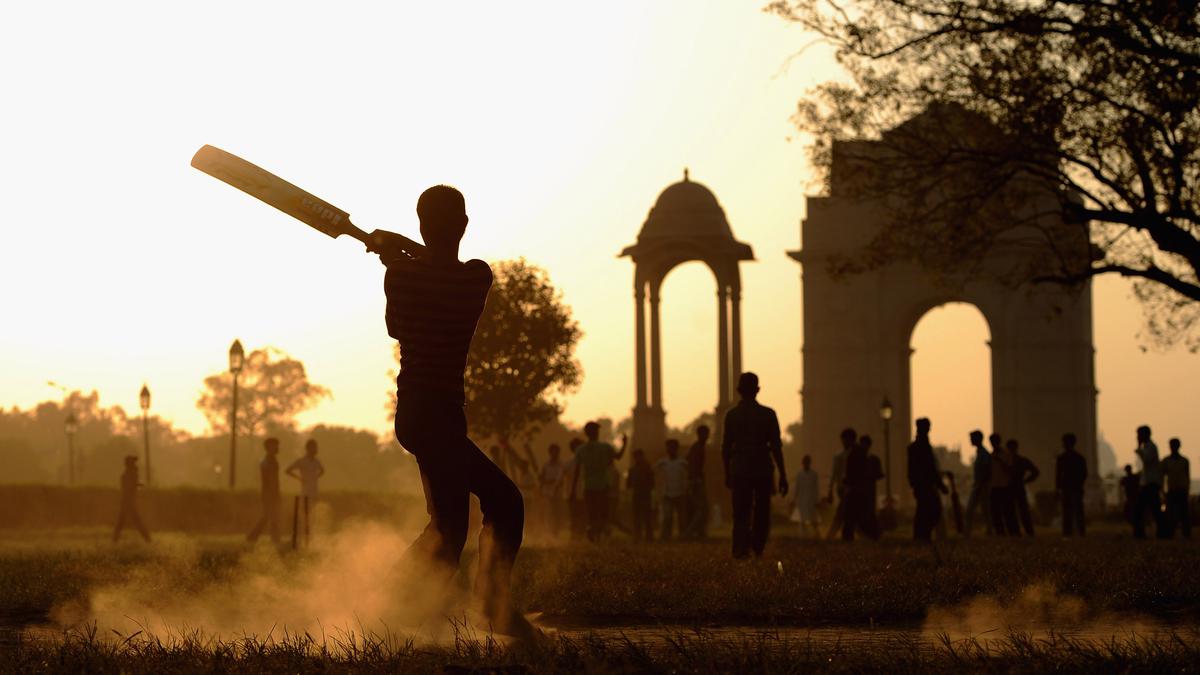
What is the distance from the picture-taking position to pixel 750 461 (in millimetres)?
16484

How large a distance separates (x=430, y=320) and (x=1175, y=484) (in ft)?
72.3

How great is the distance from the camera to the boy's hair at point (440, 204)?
771cm

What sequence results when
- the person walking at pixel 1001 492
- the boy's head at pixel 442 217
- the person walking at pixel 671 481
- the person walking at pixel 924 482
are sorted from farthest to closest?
1. the person walking at pixel 1001 492
2. the person walking at pixel 671 481
3. the person walking at pixel 924 482
4. the boy's head at pixel 442 217

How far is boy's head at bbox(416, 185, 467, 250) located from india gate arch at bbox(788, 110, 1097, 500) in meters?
54.8

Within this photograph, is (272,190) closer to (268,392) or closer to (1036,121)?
(1036,121)

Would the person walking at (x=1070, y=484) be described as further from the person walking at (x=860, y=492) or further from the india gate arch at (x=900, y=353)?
the india gate arch at (x=900, y=353)

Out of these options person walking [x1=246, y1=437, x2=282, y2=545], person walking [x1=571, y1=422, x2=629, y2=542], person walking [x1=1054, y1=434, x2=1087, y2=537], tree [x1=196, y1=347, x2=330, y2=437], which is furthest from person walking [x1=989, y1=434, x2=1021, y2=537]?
tree [x1=196, y1=347, x2=330, y2=437]

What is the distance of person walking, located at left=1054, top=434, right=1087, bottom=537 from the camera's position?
2942cm

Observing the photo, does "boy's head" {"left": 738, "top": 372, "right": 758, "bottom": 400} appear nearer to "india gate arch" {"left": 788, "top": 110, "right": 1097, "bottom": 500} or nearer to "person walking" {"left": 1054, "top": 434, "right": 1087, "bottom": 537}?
"person walking" {"left": 1054, "top": 434, "right": 1087, "bottom": 537}

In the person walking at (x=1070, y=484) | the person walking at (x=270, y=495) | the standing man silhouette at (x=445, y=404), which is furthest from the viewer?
the person walking at (x=1070, y=484)

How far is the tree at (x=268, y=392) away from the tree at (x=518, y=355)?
255 ft

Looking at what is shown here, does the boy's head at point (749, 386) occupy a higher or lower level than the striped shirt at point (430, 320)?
higher

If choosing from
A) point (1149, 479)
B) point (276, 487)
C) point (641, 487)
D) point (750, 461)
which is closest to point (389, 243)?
point (750, 461)

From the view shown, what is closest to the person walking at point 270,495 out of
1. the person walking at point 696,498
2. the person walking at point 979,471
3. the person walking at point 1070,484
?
the person walking at point 696,498
